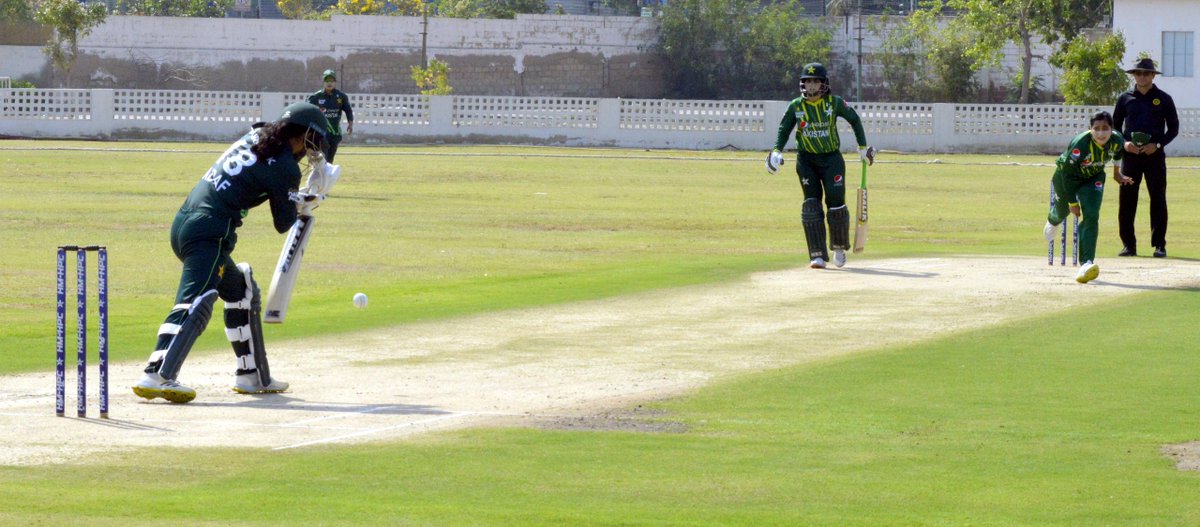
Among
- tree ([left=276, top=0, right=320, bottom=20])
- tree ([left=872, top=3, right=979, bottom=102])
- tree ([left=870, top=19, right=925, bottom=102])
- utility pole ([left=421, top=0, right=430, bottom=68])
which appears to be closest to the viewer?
tree ([left=872, top=3, right=979, bottom=102])

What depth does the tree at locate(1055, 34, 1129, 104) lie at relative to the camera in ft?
178

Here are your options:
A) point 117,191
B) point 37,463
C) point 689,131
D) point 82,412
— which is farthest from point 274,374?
point 689,131

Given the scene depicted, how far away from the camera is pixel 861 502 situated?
7184mm

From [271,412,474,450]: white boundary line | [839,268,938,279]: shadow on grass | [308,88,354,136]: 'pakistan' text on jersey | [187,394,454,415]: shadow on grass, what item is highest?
[308,88,354,136]: 'pakistan' text on jersey

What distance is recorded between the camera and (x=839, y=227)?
1766 centimetres

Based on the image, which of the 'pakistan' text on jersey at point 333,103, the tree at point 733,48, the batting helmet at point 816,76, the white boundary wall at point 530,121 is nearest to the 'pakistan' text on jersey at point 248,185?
the batting helmet at point 816,76

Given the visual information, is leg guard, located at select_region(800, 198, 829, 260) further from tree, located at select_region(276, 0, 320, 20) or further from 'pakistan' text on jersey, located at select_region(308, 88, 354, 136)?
tree, located at select_region(276, 0, 320, 20)

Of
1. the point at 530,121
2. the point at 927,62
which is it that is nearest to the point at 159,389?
the point at 530,121

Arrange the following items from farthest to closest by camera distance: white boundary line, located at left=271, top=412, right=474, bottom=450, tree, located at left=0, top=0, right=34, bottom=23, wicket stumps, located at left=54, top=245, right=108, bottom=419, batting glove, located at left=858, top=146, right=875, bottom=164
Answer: tree, located at left=0, top=0, right=34, bottom=23
batting glove, located at left=858, top=146, right=875, bottom=164
wicket stumps, located at left=54, top=245, right=108, bottom=419
white boundary line, located at left=271, top=412, right=474, bottom=450

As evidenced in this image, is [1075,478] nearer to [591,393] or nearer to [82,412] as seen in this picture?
[591,393]

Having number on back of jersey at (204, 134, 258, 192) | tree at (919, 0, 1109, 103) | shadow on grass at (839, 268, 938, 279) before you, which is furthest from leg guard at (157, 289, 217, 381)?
tree at (919, 0, 1109, 103)

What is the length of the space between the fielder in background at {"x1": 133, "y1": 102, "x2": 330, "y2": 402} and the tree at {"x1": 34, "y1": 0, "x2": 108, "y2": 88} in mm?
58586

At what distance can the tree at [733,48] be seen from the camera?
74.4m

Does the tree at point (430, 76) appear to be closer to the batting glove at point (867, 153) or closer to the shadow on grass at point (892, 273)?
the batting glove at point (867, 153)
